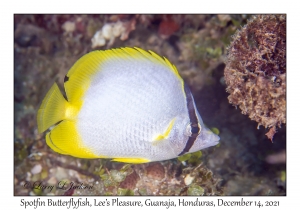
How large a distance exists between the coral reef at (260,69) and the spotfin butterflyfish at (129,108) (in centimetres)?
52

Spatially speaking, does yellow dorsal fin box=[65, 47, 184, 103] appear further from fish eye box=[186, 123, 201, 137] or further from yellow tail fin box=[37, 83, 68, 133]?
fish eye box=[186, 123, 201, 137]

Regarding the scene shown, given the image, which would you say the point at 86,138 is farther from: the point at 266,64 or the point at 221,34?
the point at 221,34

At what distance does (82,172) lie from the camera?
3.18 metres

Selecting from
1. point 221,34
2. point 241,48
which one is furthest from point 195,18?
point 241,48

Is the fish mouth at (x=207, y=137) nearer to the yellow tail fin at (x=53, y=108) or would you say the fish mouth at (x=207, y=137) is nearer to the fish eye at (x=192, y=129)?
the fish eye at (x=192, y=129)

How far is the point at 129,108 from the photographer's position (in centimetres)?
174

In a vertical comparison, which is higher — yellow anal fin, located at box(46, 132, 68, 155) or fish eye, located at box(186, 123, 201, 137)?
fish eye, located at box(186, 123, 201, 137)

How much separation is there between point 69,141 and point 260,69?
1.52 m

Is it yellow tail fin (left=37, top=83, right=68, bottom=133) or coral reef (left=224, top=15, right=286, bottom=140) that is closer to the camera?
yellow tail fin (left=37, top=83, right=68, bottom=133)

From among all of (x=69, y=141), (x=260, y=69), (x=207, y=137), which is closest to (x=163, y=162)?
(x=207, y=137)

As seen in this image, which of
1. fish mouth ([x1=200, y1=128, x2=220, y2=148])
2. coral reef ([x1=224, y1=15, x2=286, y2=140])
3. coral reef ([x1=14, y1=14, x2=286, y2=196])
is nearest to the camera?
fish mouth ([x1=200, y1=128, x2=220, y2=148])

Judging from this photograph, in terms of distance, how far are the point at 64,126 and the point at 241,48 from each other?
1.50 m

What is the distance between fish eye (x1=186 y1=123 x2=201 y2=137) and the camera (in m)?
1.79

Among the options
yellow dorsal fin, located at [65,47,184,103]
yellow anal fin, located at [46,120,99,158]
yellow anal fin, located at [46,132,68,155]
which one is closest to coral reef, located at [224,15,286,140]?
yellow dorsal fin, located at [65,47,184,103]
